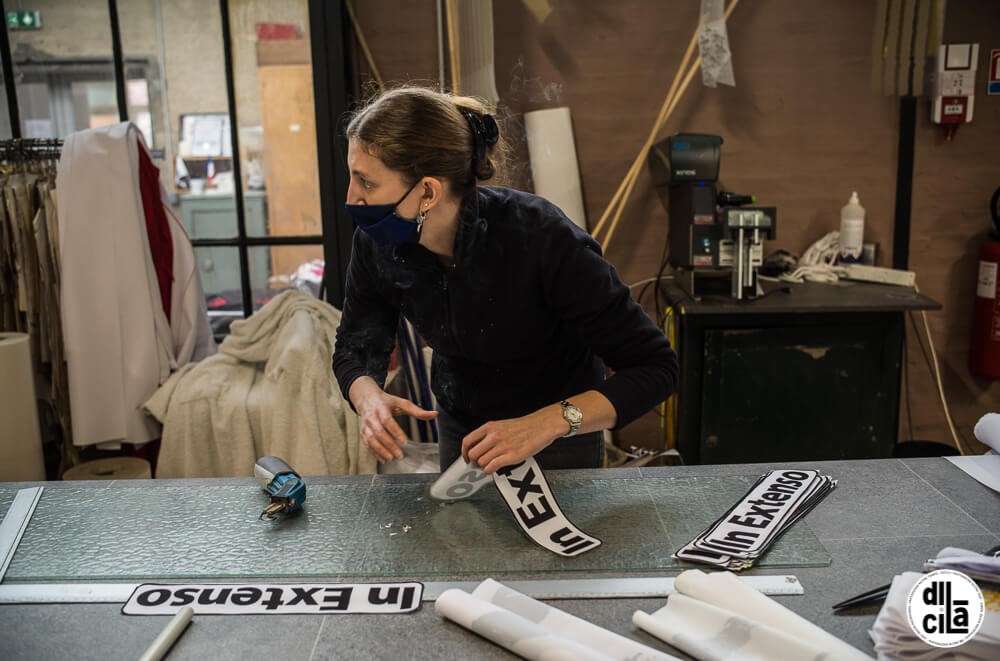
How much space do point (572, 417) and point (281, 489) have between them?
1.61ft

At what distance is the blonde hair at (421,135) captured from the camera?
1.49 metres

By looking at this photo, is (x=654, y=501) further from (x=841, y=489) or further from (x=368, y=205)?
(x=368, y=205)

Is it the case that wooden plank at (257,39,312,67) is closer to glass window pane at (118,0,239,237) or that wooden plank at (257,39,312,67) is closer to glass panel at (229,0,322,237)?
glass panel at (229,0,322,237)

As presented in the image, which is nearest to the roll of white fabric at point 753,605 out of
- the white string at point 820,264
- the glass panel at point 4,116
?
the white string at point 820,264

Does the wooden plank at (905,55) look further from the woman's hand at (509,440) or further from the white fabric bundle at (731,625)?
the white fabric bundle at (731,625)

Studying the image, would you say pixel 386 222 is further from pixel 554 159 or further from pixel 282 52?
pixel 282 52

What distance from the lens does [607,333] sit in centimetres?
153

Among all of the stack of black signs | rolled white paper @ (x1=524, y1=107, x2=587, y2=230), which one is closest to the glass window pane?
rolled white paper @ (x1=524, y1=107, x2=587, y2=230)

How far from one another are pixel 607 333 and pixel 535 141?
1985mm

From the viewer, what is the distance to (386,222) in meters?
1.55

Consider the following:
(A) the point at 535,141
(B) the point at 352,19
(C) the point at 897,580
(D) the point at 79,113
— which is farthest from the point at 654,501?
(D) the point at 79,113

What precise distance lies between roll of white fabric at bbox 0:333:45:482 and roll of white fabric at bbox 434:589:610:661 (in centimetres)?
224

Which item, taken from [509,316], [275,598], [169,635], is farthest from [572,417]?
[169,635]

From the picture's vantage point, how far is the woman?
1475mm
